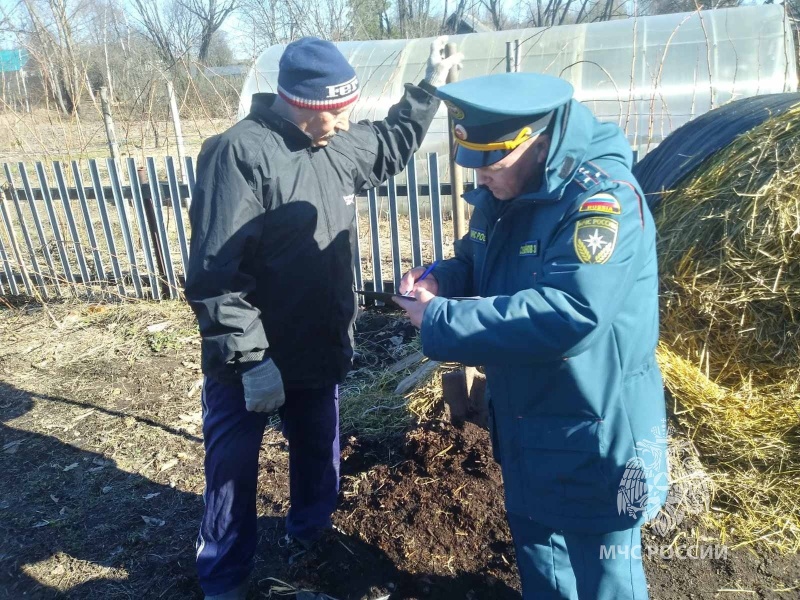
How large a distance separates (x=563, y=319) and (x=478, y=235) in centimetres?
54

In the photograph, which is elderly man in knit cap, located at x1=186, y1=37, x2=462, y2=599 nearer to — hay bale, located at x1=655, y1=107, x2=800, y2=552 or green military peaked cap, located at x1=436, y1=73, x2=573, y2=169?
green military peaked cap, located at x1=436, y1=73, x2=573, y2=169

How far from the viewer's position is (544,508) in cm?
182

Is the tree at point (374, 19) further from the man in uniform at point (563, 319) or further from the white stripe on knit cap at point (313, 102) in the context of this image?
the man in uniform at point (563, 319)

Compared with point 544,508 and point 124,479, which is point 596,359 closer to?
point 544,508

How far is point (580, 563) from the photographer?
1.85 m

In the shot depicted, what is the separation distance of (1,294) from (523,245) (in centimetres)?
700

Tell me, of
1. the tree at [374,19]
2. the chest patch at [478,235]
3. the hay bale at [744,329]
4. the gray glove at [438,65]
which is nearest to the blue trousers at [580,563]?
the chest patch at [478,235]


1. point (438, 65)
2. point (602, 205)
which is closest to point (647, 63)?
point (438, 65)

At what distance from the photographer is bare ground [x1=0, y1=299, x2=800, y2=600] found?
2.66 meters

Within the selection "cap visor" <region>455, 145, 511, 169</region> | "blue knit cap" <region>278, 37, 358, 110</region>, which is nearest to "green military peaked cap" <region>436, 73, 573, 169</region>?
"cap visor" <region>455, 145, 511, 169</region>

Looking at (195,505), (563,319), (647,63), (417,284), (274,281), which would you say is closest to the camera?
(563,319)

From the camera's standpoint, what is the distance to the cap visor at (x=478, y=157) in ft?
5.37

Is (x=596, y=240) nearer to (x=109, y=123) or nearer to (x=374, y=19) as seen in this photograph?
(x=109, y=123)

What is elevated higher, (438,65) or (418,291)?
(438,65)
